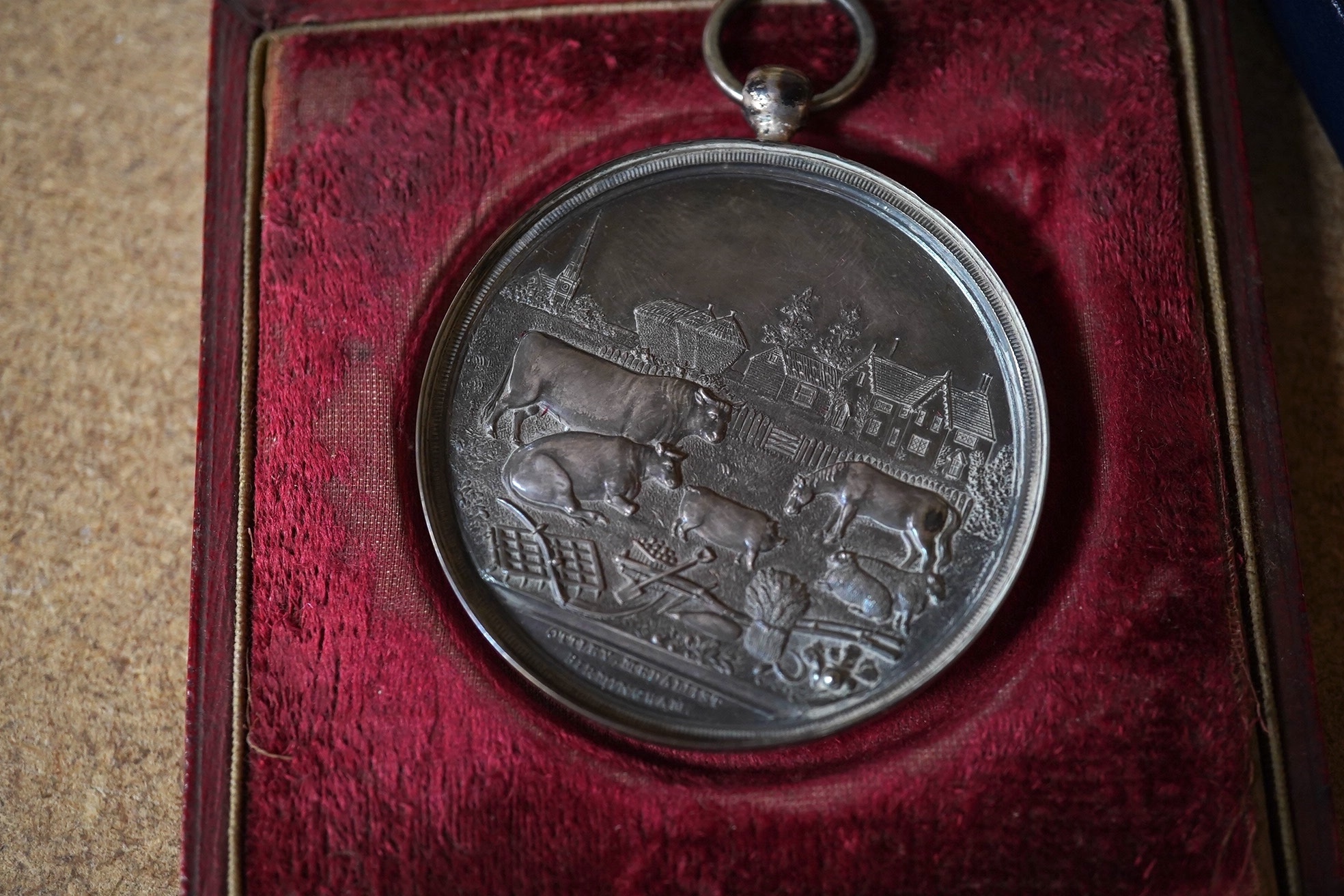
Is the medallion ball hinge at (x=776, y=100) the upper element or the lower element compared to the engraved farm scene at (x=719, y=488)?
upper

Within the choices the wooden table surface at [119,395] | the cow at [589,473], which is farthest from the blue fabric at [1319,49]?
the cow at [589,473]

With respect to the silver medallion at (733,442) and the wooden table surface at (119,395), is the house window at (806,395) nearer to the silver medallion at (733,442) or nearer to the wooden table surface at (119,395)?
the silver medallion at (733,442)

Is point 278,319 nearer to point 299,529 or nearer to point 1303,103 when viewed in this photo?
point 299,529

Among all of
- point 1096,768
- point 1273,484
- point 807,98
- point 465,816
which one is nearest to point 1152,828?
point 1096,768

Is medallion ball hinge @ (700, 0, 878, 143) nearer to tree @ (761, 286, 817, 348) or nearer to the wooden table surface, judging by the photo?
tree @ (761, 286, 817, 348)

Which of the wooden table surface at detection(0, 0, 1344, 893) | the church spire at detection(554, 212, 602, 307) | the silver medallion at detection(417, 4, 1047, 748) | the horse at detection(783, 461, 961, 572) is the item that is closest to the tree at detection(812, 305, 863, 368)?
the silver medallion at detection(417, 4, 1047, 748)
